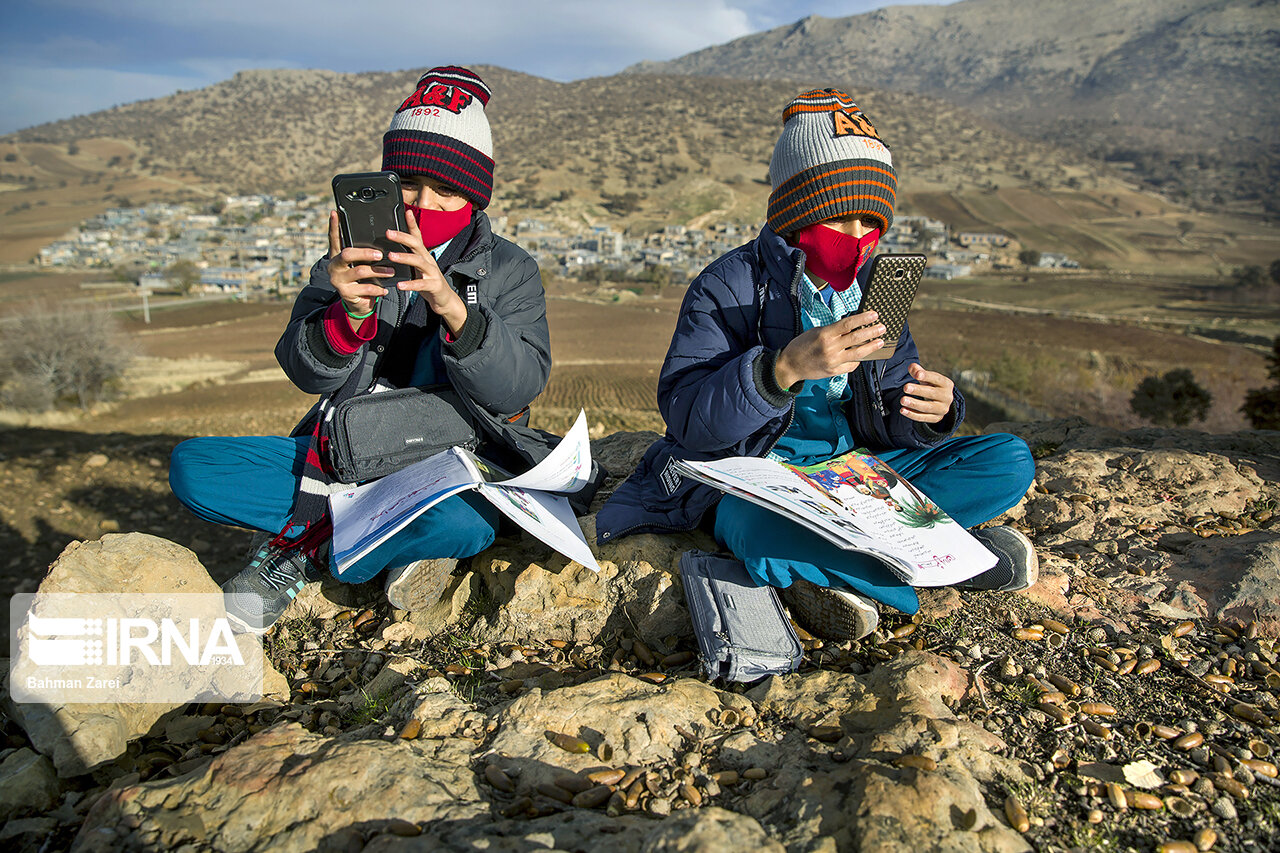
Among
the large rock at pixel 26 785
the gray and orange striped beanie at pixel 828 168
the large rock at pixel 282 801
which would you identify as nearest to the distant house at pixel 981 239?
the gray and orange striped beanie at pixel 828 168

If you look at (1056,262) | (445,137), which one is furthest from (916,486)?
(1056,262)

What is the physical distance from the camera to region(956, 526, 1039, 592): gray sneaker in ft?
8.27

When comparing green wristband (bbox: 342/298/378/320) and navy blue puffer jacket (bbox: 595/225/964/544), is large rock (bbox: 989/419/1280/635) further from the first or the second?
green wristband (bbox: 342/298/378/320)

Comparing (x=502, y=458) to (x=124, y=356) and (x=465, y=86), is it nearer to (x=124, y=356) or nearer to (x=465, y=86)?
(x=465, y=86)

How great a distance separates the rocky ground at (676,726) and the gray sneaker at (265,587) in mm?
140

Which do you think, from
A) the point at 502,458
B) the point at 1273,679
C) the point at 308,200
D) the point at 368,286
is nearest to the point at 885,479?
the point at 1273,679

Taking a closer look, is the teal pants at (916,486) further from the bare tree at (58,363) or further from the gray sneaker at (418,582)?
the bare tree at (58,363)

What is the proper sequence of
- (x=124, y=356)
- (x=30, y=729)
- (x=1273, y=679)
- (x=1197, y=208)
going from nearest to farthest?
(x=30, y=729), (x=1273, y=679), (x=124, y=356), (x=1197, y=208)

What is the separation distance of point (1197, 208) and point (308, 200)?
141m

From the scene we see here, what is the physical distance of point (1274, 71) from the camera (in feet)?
Answer: 581

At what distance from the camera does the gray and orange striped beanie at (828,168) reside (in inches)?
99.3

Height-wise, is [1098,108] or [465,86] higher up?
[1098,108]

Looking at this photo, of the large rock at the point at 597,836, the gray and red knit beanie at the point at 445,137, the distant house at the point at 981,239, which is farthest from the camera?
the distant house at the point at 981,239

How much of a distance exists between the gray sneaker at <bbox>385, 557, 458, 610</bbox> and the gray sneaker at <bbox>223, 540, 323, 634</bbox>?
0.37 meters
